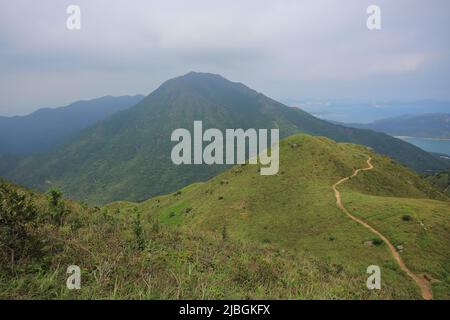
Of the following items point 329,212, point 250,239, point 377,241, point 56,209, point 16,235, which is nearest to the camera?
point 16,235

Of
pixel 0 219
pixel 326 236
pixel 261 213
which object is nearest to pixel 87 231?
pixel 0 219

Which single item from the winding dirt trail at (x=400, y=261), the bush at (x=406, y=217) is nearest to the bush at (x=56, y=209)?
the winding dirt trail at (x=400, y=261)

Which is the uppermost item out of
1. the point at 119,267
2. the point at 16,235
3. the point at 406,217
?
the point at 16,235

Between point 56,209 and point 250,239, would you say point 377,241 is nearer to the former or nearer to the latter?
point 250,239

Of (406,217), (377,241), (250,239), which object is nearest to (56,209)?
(377,241)

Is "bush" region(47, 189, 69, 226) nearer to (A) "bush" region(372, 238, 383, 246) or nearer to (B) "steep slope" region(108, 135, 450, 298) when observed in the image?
(B) "steep slope" region(108, 135, 450, 298)

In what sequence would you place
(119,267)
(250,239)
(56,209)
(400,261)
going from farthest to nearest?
(250,239), (400,261), (56,209), (119,267)

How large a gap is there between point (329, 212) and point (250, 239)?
10.7 metres

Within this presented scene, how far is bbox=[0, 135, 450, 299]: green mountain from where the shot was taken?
682cm

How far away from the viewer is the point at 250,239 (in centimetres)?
3766

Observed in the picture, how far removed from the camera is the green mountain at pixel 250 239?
6818mm

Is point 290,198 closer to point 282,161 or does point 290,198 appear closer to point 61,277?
point 282,161

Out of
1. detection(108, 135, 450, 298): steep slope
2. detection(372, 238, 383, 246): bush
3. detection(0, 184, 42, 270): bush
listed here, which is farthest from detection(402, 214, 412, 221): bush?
detection(0, 184, 42, 270): bush
